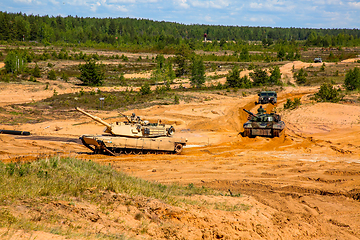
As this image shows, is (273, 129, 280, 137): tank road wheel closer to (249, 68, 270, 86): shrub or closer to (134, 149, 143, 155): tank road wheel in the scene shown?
(134, 149, 143, 155): tank road wheel

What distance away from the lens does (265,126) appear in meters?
22.6

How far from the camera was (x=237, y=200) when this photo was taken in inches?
428

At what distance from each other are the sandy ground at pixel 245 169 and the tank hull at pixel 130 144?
1.67ft

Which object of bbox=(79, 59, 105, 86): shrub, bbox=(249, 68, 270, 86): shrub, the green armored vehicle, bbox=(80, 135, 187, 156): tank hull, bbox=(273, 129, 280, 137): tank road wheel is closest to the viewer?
bbox=(80, 135, 187, 156): tank hull

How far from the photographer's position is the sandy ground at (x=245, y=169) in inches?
339

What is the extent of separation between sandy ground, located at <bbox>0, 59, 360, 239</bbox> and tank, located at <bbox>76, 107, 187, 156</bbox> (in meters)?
0.56

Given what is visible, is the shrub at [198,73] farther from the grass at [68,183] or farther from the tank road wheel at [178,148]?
the grass at [68,183]

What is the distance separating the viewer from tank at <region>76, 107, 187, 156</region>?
17.9 metres

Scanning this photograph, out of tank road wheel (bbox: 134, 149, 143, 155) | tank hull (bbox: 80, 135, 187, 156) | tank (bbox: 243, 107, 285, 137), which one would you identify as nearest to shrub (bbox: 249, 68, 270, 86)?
tank (bbox: 243, 107, 285, 137)

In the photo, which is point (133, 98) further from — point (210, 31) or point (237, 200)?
point (210, 31)

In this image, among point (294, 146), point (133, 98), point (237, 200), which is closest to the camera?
point (237, 200)

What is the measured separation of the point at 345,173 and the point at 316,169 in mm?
1260

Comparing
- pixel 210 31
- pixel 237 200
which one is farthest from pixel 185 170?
pixel 210 31

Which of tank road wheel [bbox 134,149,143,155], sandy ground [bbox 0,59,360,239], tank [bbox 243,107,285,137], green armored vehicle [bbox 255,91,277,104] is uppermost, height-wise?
green armored vehicle [bbox 255,91,277,104]
